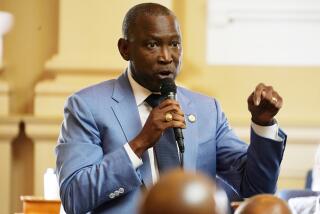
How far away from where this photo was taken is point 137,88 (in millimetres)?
2102

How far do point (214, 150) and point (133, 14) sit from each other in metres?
0.47

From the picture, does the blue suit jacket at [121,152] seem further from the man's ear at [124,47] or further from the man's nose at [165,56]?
the man's nose at [165,56]

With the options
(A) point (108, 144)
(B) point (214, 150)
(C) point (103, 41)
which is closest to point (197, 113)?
(B) point (214, 150)

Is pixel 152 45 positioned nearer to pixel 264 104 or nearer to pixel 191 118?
pixel 191 118

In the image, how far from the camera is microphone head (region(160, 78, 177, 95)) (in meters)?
1.88

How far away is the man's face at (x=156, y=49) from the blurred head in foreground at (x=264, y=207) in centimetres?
135

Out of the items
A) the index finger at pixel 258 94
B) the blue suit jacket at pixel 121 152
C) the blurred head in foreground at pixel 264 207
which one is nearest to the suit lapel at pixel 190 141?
the blue suit jacket at pixel 121 152

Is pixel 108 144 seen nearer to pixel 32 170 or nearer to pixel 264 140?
pixel 264 140

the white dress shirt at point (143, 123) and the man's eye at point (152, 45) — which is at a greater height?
the man's eye at point (152, 45)

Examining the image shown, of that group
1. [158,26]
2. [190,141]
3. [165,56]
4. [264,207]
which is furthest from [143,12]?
[264,207]

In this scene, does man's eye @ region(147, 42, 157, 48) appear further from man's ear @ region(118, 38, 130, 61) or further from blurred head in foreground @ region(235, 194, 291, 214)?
blurred head in foreground @ region(235, 194, 291, 214)

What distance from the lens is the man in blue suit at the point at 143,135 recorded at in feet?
6.01

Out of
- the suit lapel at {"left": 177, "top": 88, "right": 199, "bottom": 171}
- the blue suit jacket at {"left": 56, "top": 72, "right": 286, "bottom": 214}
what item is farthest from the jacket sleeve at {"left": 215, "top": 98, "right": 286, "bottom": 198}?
the suit lapel at {"left": 177, "top": 88, "right": 199, "bottom": 171}

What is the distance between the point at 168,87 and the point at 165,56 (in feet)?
0.28
